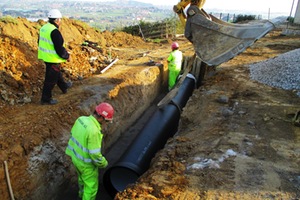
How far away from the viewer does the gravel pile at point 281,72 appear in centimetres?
795

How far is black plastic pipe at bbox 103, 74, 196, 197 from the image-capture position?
4938mm

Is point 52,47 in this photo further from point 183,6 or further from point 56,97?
point 183,6

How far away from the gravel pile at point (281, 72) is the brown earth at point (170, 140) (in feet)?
1.19

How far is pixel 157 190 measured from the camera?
3723mm

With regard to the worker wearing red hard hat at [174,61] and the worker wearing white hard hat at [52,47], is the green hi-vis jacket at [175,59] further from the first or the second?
the worker wearing white hard hat at [52,47]

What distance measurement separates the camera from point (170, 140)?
17.9 ft

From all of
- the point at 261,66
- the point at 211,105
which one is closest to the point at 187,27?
the point at 211,105

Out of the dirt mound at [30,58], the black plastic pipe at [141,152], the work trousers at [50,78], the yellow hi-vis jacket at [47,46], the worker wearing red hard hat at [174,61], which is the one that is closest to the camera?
the black plastic pipe at [141,152]

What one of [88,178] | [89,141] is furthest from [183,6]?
[88,178]

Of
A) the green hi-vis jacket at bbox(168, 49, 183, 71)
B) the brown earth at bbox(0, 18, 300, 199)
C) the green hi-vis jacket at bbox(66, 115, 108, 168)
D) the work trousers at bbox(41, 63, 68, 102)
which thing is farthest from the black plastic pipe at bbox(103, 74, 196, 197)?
the green hi-vis jacket at bbox(168, 49, 183, 71)

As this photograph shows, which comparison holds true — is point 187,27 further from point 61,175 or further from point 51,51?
point 61,175

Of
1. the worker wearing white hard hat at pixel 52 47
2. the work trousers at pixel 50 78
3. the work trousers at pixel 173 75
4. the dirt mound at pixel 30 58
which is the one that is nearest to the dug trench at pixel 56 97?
the dirt mound at pixel 30 58

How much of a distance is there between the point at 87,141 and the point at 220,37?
358 centimetres

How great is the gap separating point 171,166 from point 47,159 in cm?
239
